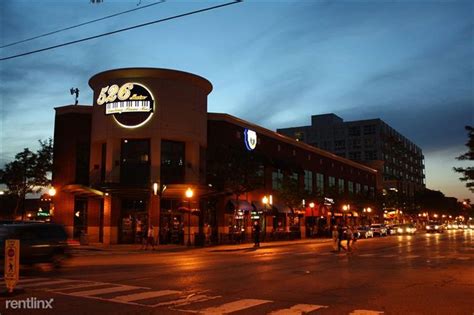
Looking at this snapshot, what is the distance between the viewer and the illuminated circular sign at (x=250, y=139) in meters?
49.7

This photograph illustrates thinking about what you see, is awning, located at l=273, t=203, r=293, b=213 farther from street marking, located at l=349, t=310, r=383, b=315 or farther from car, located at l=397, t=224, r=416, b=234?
street marking, located at l=349, t=310, r=383, b=315

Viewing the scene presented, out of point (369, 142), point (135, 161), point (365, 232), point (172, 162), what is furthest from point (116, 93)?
point (369, 142)

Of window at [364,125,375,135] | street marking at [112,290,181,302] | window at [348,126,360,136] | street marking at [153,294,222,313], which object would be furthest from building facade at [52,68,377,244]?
window at [348,126,360,136]

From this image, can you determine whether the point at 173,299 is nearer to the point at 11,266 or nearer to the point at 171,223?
the point at 11,266

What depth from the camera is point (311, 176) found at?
68125mm

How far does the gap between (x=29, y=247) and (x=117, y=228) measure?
21904 mm

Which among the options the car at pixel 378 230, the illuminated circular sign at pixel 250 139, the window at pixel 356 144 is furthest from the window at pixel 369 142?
the illuminated circular sign at pixel 250 139

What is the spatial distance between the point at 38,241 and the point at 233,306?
10.9 meters

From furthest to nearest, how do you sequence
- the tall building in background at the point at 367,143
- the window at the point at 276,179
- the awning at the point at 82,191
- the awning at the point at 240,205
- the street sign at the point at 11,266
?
the tall building in background at the point at 367,143 < the window at the point at 276,179 < the awning at the point at 240,205 < the awning at the point at 82,191 < the street sign at the point at 11,266

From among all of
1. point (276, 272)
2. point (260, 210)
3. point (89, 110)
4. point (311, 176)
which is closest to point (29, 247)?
point (276, 272)

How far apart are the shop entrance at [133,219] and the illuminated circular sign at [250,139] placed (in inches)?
504

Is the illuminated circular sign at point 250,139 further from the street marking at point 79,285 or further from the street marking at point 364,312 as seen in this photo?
the street marking at point 364,312

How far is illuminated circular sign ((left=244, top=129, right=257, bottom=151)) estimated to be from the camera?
49656 millimetres

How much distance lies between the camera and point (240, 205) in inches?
1858
